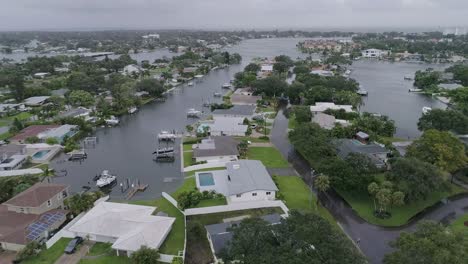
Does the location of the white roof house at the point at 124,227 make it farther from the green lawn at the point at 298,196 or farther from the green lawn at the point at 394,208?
the green lawn at the point at 394,208

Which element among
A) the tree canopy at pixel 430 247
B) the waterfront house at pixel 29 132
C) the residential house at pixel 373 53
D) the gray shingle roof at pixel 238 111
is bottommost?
the waterfront house at pixel 29 132

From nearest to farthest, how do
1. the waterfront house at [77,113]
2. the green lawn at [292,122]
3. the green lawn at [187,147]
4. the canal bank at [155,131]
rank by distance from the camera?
the canal bank at [155,131], the green lawn at [187,147], the green lawn at [292,122], the waterfront house at [77,113]

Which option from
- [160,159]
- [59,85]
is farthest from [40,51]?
[160,159]

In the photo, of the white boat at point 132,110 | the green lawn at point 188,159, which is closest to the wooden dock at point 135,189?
the green lawn at point 188,159

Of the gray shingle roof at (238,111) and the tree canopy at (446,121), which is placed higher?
the tree canopy at (446,121)

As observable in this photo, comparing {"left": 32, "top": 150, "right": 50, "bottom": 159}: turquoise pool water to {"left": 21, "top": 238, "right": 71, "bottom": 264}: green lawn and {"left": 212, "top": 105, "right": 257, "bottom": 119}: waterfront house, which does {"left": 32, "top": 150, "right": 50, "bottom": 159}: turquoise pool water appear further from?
{"left": 212, "top": 105, "right": 257, "bottom": 119}: waterfront house

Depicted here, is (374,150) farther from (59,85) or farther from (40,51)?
(40,51)

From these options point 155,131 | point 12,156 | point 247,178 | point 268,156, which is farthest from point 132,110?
point 247,178
